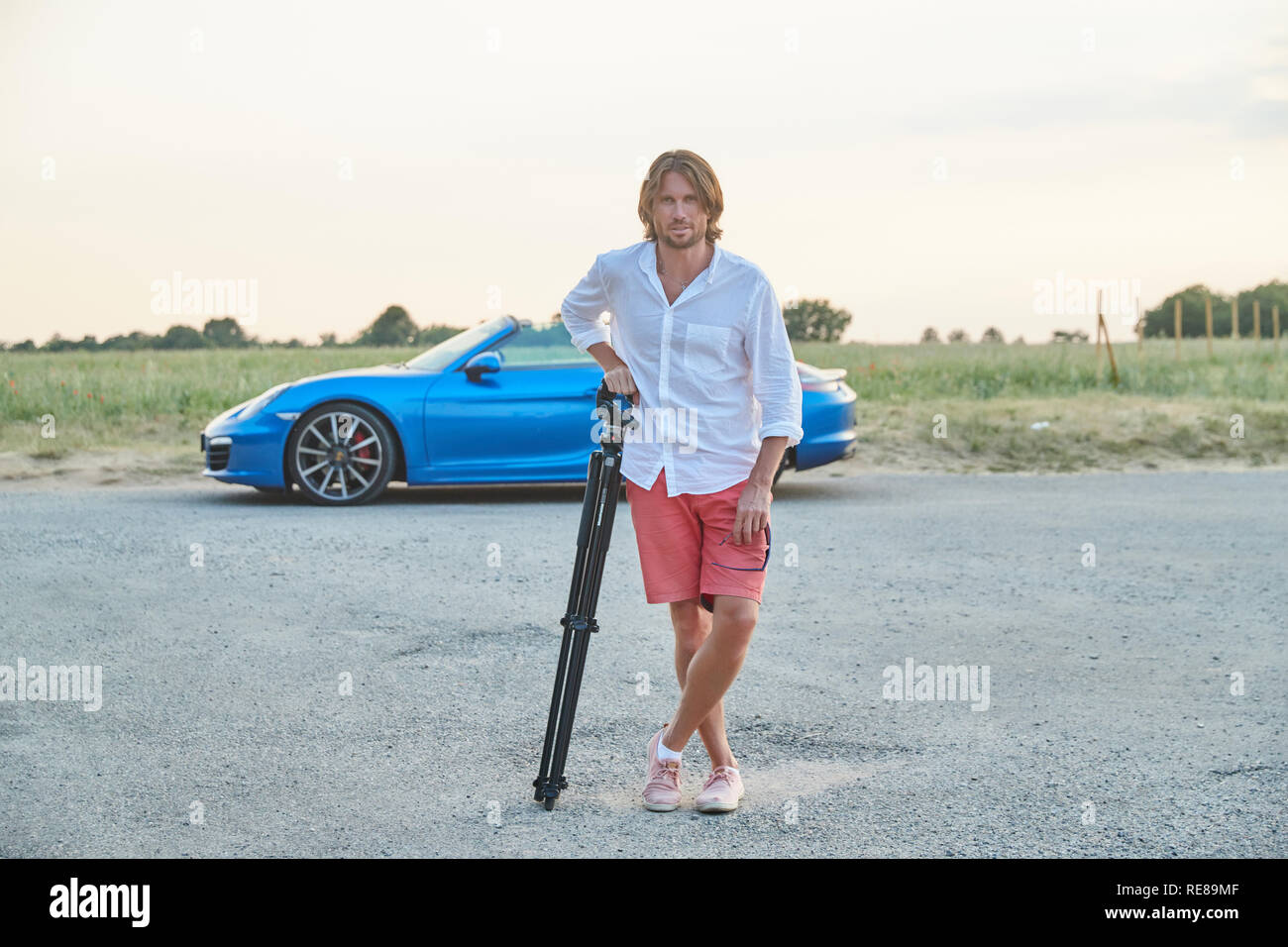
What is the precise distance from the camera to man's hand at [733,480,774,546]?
3742 millimetres

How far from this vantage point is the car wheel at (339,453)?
10.4 m

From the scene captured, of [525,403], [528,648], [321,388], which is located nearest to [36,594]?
[528,648]

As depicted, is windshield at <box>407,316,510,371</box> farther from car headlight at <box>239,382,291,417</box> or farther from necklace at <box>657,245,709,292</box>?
necklace at <box>657,245,709,292</box>

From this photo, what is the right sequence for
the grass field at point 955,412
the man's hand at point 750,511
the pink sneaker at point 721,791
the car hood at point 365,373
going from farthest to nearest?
the grass field at point 955,412
the car hood at point 365,373
the pink sneaker at point 721,791
the man's hand at point 750,511

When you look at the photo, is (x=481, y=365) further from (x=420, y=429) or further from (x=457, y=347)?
(x=420, y=429)

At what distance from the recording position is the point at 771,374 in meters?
3.81

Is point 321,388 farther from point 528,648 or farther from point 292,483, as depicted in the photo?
point 528,648

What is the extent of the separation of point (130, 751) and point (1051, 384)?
1854 centimetres

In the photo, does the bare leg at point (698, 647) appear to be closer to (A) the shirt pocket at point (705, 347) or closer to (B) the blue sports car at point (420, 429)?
(A) the shirt pocket at point (705, 347)

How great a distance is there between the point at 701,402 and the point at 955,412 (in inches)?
538

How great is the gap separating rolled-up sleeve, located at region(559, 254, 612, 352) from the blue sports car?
6.26 m

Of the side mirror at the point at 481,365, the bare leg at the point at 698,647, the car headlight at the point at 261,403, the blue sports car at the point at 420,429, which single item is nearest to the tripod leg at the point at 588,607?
the bare leg at the point at 698,647

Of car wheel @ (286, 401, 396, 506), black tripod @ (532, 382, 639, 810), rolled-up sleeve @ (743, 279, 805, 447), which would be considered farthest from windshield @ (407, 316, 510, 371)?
rolled-up sleeve @ (743, 279, 805, 447)

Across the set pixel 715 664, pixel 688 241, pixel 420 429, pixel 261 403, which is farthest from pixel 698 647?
pixel 261 403
